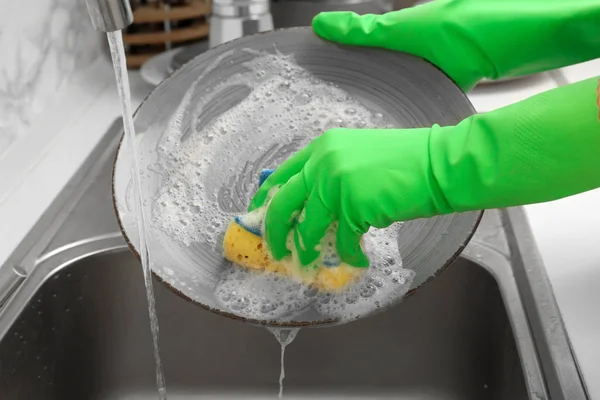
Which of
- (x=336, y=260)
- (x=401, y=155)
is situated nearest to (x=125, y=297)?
(x=336, y=260)

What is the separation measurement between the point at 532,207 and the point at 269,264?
42 cm

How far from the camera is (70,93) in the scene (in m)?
1.10

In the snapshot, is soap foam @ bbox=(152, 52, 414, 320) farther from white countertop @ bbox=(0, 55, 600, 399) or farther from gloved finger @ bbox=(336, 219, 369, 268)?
white countertop @ bbox=(0, 55, 600, 399)

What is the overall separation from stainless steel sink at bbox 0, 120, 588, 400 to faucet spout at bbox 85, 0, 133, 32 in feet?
1.27

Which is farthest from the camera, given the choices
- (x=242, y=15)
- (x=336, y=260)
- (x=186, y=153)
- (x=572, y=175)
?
(x=242, y=15)

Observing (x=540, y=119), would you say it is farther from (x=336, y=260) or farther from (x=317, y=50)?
(x=317, y=50)

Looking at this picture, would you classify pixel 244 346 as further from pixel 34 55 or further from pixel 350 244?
pixel 34 55

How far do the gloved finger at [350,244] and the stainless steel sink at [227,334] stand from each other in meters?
0.21

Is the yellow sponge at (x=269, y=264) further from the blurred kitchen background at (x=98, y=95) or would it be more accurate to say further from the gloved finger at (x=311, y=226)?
the blurred kitchen background at (x=98, y=95)

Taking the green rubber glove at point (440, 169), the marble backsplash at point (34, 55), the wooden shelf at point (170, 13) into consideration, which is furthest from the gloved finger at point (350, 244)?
the wooden shelf at point (170, 13)

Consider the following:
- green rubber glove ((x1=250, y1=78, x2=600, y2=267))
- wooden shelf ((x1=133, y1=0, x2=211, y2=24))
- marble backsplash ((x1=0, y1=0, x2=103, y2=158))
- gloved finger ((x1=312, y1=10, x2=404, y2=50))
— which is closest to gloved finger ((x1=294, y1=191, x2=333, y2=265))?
green rubber glove ((x1=250, y1=78, x2=600, y2=267))

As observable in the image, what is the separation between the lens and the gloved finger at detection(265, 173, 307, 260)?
618 mm

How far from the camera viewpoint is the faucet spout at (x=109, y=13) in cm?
48

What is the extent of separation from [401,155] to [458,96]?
0.16m
